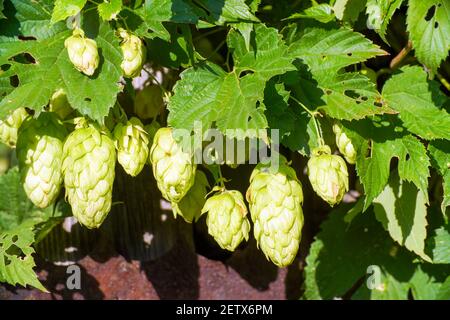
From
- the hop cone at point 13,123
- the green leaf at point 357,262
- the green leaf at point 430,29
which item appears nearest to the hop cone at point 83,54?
the hop cone at point 13,123

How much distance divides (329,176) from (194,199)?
393mm

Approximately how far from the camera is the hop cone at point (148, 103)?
2088 millimetres

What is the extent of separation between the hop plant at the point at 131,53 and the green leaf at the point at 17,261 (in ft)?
1.97

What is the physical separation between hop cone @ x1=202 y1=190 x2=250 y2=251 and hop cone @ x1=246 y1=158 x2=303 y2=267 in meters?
0.04

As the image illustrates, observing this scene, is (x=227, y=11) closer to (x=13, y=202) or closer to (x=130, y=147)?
(x=130, y=147)

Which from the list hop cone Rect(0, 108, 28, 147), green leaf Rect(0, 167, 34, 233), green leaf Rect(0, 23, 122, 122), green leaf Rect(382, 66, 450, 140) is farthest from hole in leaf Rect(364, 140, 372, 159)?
green leaf Rect(0, 167, 34, 233)

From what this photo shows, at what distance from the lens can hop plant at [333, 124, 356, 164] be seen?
75.8 inches

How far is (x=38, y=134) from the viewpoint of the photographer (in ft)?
6.10

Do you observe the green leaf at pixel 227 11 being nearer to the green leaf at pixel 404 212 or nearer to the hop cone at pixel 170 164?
the hop cone at pixel 170 164

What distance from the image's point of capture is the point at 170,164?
1766 mm

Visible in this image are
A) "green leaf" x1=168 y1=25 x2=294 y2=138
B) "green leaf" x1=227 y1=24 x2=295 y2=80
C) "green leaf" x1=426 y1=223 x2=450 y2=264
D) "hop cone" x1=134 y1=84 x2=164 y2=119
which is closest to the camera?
"green leaf" x1=168 y1=25 x2=294 y2=138

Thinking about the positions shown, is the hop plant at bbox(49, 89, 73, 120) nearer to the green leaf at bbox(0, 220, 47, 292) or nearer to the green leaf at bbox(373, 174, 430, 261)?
the green leaf at bbox(0, 220, 47, 292)
